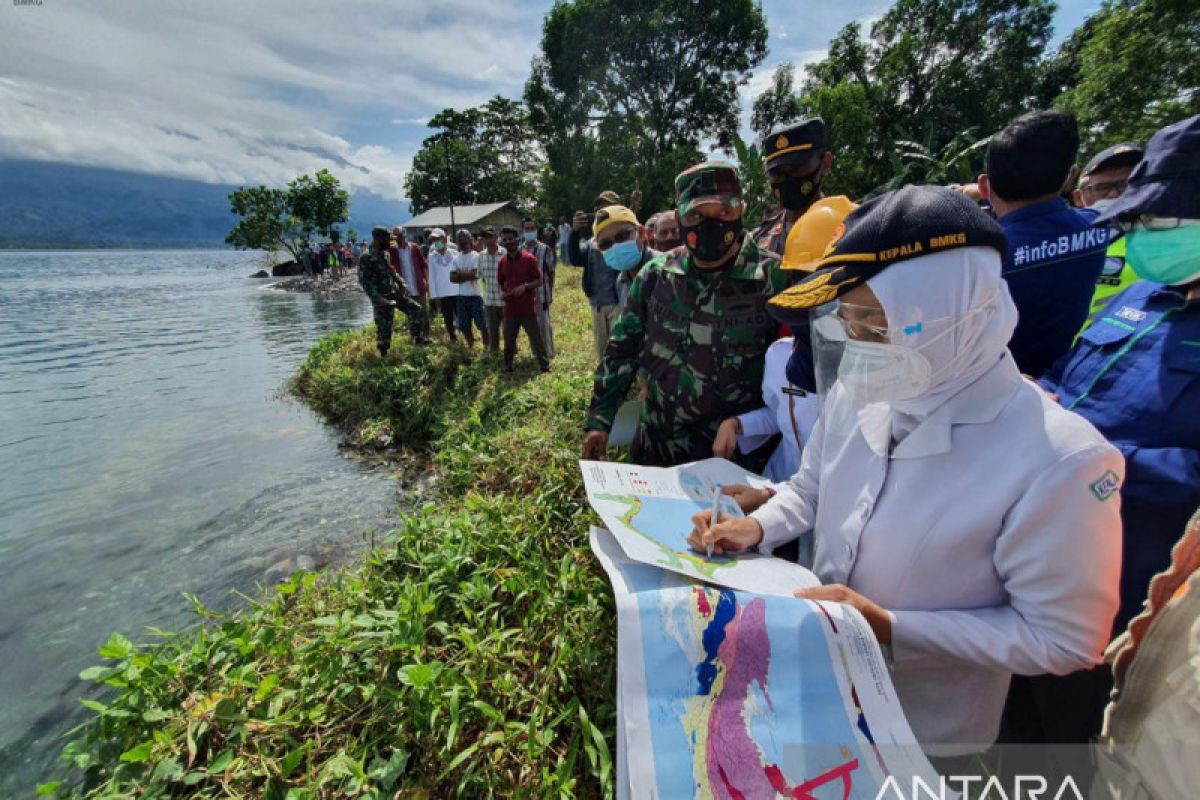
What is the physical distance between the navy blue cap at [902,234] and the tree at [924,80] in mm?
25822

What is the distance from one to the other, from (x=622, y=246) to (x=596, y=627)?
9.88 ft

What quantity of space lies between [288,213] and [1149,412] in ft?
141

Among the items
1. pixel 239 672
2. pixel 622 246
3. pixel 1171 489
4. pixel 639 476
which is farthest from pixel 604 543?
pixel 622 246

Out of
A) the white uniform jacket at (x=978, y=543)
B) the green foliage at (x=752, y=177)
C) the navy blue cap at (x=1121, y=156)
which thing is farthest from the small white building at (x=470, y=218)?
the white uniform jacket at (x=978, y=543)

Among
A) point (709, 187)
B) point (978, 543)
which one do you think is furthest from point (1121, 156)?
point (978, 543)

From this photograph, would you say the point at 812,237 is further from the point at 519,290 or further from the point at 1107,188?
the point at 519,290

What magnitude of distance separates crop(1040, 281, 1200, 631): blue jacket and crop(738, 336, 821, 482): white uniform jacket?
70cm

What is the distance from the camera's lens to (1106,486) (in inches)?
34.3

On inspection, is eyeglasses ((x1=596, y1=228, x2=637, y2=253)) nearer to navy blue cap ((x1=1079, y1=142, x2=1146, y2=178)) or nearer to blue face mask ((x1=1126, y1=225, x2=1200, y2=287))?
navy blue cap ((x1=1079, y1=142, x2=1146, y2=178))

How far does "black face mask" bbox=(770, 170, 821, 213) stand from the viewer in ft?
8.75

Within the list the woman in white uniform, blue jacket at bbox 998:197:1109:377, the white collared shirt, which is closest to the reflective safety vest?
blue jacket at bbox 998:197:1109:377

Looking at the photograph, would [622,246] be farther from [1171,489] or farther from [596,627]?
[1171,489]

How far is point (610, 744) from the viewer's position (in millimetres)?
1597

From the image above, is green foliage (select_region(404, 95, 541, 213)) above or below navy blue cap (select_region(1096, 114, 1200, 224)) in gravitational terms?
above
